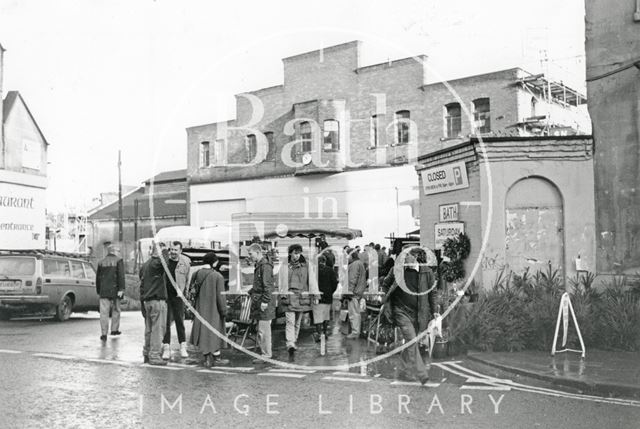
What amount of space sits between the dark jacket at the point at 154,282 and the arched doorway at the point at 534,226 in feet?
22.9

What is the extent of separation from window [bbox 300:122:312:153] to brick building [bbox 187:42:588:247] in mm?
62

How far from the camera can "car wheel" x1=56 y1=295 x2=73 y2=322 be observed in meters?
16.7

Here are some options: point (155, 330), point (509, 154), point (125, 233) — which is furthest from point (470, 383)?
point (125, 233)

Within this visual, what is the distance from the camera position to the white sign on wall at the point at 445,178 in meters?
14.8

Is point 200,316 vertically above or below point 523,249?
below

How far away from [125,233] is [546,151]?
41.8m

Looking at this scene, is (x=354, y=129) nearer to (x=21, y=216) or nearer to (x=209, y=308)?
(x=21, y=216)

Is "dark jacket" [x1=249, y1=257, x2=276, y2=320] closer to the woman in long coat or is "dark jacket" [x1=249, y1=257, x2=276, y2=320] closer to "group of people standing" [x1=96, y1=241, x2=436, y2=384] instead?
"group of people standing" [x1=96, y1=241, x2=436, y2=384]

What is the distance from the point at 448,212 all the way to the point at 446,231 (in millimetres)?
432

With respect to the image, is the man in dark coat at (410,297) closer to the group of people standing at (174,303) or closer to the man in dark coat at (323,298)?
the group of people standing at (174,303)

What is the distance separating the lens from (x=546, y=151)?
14055mm

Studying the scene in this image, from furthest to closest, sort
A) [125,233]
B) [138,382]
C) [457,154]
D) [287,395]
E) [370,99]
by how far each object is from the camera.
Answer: [125,233] → [370,99] → [457,154] → [138,382] → [287,395]

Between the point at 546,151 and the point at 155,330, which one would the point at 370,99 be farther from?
the point at 155,330

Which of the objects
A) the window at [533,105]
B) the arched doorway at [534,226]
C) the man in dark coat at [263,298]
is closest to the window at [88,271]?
the man in dark coat at [263,298]
